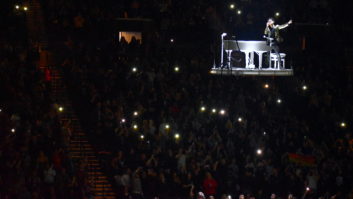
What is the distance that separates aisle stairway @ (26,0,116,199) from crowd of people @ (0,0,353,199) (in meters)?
0.44

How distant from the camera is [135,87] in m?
29.3

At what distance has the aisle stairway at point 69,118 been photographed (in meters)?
26.4

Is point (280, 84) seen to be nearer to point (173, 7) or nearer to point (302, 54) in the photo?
point (302, 54)

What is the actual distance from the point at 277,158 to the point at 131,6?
384 inches

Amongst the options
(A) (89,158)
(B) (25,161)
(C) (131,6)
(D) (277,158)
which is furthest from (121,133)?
(C) (131,6)

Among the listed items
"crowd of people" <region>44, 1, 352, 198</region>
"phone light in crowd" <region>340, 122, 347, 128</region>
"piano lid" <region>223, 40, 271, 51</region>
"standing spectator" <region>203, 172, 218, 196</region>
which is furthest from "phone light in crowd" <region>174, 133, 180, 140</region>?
"phone light in crowd" <region>340, 122, 347, 128</region>

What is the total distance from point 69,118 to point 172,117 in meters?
3.86

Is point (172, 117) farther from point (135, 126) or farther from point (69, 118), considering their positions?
point (69, 118)

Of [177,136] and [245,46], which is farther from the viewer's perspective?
[177,136]

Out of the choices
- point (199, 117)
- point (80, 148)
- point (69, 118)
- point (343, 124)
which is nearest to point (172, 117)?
point (199, 117)

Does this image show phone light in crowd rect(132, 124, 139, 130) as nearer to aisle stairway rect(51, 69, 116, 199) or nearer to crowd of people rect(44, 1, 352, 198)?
crowd of people rect(44, 1, 352, 198)

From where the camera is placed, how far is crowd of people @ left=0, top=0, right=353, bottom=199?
84.0ft

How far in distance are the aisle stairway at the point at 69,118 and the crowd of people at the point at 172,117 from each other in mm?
437

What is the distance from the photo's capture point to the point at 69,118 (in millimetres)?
28609
